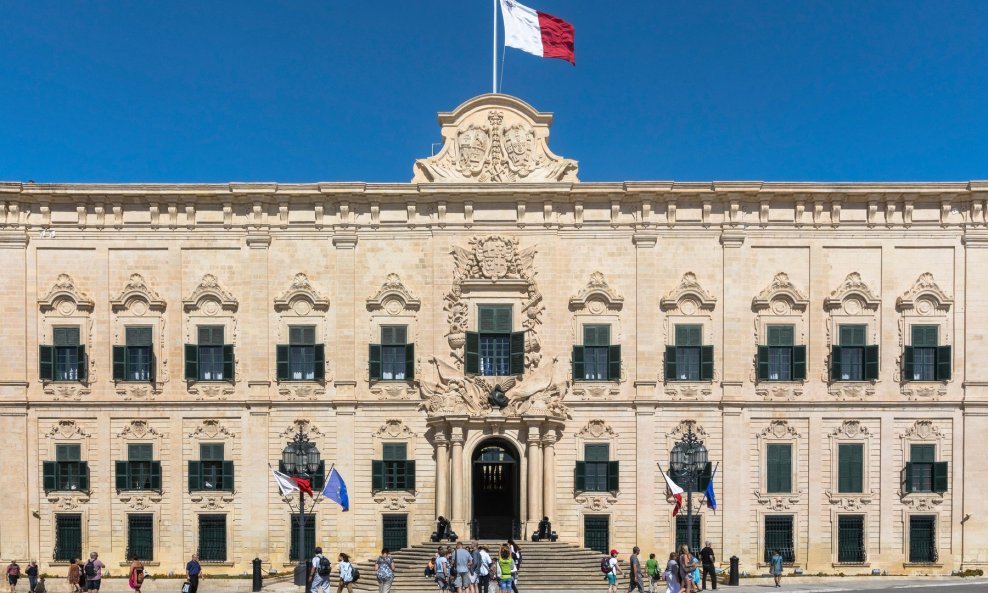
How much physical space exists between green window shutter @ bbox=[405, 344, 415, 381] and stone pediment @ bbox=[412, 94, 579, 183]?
6.37 m

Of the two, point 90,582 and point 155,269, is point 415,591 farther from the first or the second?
point 155,269

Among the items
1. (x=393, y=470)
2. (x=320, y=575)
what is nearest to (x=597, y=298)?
(x=393, y=470)

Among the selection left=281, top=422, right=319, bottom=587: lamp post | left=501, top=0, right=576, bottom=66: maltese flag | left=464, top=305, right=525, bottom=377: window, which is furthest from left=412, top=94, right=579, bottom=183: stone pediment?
left=281, top=422, right=319, bottom=587: lamp post

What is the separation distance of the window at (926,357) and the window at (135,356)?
2830 centimetres

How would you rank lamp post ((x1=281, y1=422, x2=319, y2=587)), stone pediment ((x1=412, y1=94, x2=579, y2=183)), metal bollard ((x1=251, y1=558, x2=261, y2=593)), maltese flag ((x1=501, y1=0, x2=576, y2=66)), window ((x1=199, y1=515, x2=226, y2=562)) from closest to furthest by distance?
lamp post ((x1=281, y1=422, x2=319, y2=587)) < metal bollard ((x1=251, y1=558, x2=261, y2=593)) < maltese flag ((x1=501, y1=0, x2=576, y2=66)) < window ((x1=199, y1=515, x2=226, y2=562)) < stone pediment ((x1=412, y1=94, x2=579, y2=183))

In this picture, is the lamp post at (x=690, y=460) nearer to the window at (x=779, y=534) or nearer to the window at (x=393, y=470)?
the window at (x=779, y=534)

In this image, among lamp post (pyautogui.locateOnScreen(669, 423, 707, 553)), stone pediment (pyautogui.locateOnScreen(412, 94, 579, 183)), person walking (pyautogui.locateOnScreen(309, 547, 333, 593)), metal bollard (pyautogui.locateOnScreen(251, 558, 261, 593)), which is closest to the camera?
person walking (pyautogui.locateOnScreen(309, 547, 333, 593))

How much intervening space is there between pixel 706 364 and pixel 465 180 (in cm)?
1144

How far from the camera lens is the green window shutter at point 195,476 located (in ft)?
117

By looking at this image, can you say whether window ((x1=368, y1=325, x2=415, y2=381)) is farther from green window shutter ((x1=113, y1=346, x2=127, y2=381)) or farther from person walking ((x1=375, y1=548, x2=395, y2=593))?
green window shutter ((x1=113, y1=346, x2=127, y2=381))

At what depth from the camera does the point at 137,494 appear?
35.7 metres

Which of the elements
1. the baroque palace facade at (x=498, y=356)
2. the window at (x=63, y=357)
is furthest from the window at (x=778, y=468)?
the window at (x=63, y=357)

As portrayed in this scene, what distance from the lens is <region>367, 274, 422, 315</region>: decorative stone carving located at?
119ft

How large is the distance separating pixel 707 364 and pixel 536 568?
988 centimetres
